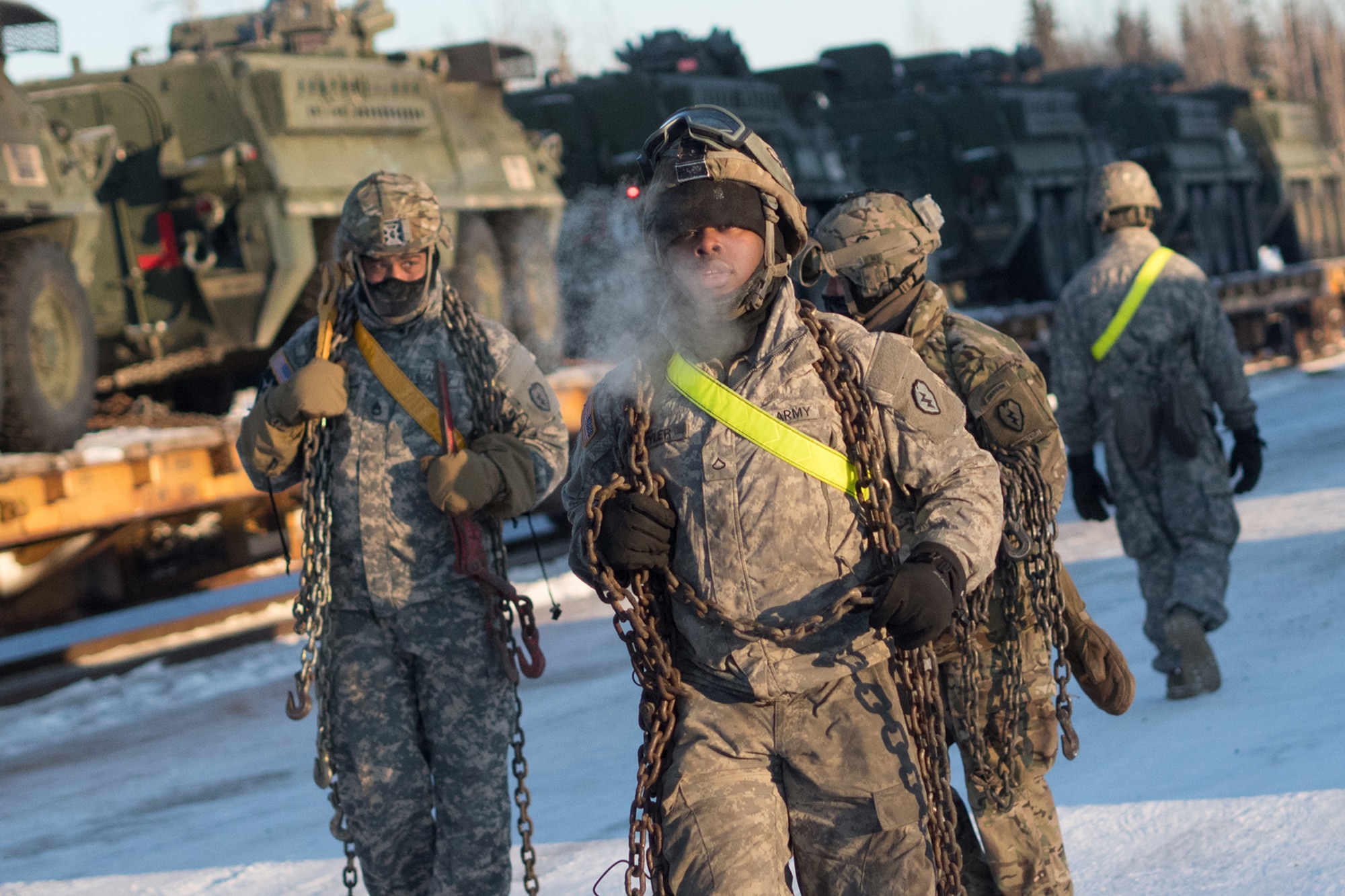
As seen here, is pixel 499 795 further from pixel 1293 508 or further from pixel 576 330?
pixel 576 330

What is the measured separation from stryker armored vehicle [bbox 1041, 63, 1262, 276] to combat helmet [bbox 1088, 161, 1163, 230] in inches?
814

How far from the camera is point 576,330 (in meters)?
16.4

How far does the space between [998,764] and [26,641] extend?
940 centimetres

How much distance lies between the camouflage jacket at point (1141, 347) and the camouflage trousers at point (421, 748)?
3.07 metres

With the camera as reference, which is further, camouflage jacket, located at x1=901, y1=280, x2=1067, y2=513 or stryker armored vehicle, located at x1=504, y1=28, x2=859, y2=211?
stryker armored vehicle, located at x1=504, y1=28, x2=859, y2=211

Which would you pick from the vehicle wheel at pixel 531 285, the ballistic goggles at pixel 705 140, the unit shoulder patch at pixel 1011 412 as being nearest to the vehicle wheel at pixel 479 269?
the vehicle wheel at pixel 531 285

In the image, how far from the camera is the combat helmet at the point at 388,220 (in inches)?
168

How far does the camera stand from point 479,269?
563 inches

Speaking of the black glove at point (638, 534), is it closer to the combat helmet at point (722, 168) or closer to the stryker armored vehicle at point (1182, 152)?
the combat helmet at point (722, 168)

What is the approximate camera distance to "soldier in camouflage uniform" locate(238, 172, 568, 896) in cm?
422

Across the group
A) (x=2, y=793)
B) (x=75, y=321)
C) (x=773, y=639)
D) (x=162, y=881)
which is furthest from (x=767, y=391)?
(x=75, y=321)

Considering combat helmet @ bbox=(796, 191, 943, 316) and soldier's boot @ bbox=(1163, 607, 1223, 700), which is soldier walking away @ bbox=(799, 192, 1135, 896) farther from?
soldier's boot @ bbox=(1163, 607, 1223, 700)

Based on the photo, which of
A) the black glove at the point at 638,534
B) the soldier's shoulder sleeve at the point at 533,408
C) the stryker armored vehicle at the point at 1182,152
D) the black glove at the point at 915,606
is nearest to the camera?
the black glove at the point at 915,606

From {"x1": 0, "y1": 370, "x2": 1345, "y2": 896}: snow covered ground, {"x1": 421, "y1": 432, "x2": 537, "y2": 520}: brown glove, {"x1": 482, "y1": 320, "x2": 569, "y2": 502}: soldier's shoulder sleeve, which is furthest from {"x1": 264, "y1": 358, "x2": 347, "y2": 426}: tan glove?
{"x1": 0, "y1": 370, "x2": 1345, "y2": 896}: snow covered ground
